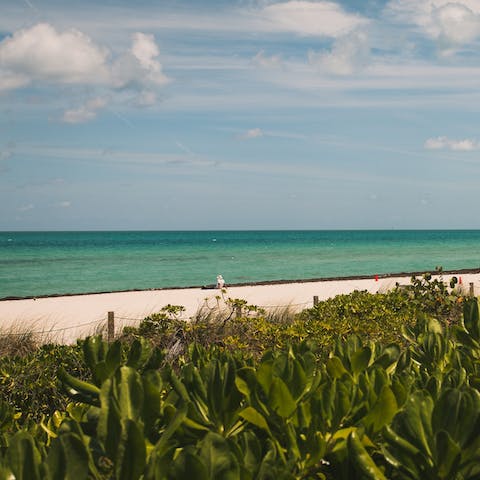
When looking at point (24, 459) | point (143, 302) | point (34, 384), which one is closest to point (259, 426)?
point (24, 459)

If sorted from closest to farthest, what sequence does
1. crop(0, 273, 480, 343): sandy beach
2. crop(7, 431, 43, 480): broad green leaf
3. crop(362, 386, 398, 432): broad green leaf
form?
crop(7, 431, 43, 480): broad green leaf < crop(362, 386, 398, 432): broad green leaf < crop(0, 273, 480, 343): sandy beach

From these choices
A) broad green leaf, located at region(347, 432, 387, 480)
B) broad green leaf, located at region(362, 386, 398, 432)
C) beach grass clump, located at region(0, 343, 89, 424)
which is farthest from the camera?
beach grass clump, located at region(0, 343, 89, 424)

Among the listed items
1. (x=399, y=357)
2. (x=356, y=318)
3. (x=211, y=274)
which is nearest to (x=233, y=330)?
(x=356, y=318)

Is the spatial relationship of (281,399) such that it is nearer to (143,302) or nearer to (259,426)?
(259,426)

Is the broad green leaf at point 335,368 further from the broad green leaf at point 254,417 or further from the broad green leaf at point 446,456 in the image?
the broad green leaf at point 446,456

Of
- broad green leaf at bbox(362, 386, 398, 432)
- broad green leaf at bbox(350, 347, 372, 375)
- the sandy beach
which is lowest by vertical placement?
the sandy beach

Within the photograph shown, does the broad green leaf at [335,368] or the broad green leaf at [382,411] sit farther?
the broad green leaf at [335,368]

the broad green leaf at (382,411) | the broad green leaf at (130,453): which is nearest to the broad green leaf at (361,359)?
the broad green leaf at (382,411)

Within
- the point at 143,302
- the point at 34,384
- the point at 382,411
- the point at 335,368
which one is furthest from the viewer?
the point at 143,302

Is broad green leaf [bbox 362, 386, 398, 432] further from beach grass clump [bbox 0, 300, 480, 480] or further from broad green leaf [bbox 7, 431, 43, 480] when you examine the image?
broad green leaf [bbox 7, 431, 43, 480]

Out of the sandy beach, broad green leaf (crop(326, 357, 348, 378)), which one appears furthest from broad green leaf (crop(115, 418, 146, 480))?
the sandy beach

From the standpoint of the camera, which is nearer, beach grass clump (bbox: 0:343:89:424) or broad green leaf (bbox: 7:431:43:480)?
broad green leaf (bbox: 7:431:43:480)

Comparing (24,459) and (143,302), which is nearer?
(24,459)

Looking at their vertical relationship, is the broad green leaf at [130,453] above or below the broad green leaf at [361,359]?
below
